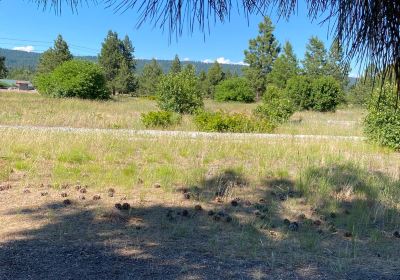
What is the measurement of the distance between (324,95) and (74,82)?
947 inches

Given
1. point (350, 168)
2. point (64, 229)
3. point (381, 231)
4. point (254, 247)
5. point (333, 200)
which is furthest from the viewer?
point (350, 168)

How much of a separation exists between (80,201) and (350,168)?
5.05 m

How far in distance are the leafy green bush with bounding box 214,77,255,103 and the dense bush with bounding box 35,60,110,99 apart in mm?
16971

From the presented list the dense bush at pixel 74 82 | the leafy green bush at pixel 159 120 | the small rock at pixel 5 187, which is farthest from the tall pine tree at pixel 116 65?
the small rock at pixel 5 187

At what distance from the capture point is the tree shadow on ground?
376 cm

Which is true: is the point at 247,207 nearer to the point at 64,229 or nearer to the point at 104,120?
the point at 64,229

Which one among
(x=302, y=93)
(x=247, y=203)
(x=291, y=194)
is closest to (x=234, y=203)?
(x=247, y=203)

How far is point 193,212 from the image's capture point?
217 inches

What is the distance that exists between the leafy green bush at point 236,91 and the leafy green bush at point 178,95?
101 feet

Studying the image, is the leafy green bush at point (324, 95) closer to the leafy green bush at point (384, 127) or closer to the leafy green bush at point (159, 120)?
the leafy green bush at point (159, 120)

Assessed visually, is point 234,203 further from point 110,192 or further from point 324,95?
point 324,95

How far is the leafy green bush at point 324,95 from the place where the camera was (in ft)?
144

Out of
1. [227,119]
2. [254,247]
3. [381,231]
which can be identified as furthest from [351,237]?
[227,119]

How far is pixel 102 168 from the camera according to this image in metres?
7.75
